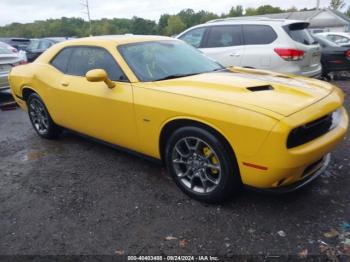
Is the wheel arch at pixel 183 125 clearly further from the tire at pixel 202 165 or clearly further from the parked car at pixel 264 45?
the parked car at pixel 264 45

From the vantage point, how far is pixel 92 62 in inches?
167

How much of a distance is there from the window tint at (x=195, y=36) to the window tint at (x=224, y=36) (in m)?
0.23

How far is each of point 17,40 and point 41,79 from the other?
16.7m

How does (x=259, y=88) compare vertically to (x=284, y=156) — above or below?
above

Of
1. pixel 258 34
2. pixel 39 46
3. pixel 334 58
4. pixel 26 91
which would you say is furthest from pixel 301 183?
pixel 39 46

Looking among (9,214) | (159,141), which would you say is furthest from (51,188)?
(159,141)

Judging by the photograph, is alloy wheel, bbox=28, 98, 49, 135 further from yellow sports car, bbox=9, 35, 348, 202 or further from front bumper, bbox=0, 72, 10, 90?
front bumper, bbox=0, 72, 10, 90

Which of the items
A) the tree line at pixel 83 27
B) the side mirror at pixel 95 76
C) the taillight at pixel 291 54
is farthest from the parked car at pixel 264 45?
the tree line at pixel 83 27

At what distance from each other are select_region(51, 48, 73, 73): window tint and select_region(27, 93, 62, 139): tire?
622mm

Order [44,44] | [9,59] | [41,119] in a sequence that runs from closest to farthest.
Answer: [41,119] → [9,59] → [44,44]

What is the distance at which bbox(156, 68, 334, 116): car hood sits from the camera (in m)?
2.81

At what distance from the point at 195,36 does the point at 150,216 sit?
556 centimetres

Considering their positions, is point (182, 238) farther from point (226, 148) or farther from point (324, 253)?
point (324, 253)

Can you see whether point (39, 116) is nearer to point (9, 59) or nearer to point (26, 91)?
point (26, 91)
